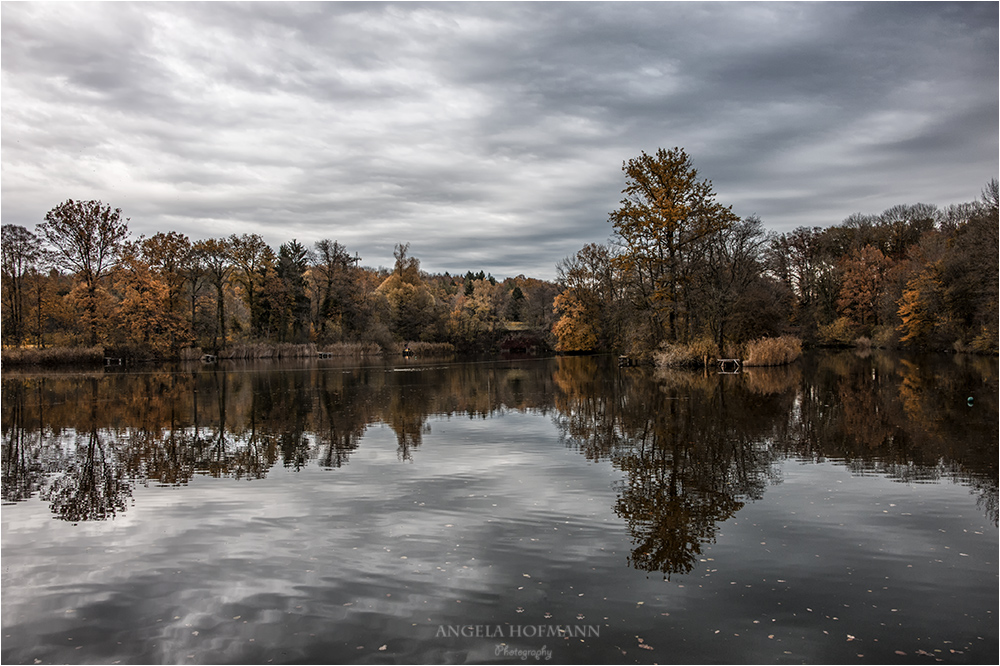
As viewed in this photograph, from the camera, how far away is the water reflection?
8.62 meters

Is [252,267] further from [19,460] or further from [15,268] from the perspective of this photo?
[19,460]

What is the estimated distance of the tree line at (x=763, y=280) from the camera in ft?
116

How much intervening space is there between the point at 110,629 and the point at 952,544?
7595 mm

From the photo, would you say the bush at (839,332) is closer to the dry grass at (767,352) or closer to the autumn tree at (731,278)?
the autumn tree at (731,278)

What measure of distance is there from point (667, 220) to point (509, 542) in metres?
30.3

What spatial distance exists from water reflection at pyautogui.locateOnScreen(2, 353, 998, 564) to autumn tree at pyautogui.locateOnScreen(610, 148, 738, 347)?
10.6 metres

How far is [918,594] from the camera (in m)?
5.25

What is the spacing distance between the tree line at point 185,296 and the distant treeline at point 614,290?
0.14 metres

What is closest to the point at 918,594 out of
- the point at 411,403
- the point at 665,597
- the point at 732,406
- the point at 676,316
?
the point at 665,597

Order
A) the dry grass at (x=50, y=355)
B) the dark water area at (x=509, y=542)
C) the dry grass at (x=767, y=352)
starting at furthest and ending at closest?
the dry grass at (x=50, y=355)
the dry grass at (x=767, y=352)
the dark water area at (x=509, y=542)

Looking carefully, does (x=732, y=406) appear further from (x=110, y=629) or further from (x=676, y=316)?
(x=676, y=316)

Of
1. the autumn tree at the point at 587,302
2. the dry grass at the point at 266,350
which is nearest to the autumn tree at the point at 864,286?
the autumn tree at the point at 587,302

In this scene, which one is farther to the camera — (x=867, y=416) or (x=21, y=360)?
(x=21, y=360)

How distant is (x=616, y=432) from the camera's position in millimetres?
13688
